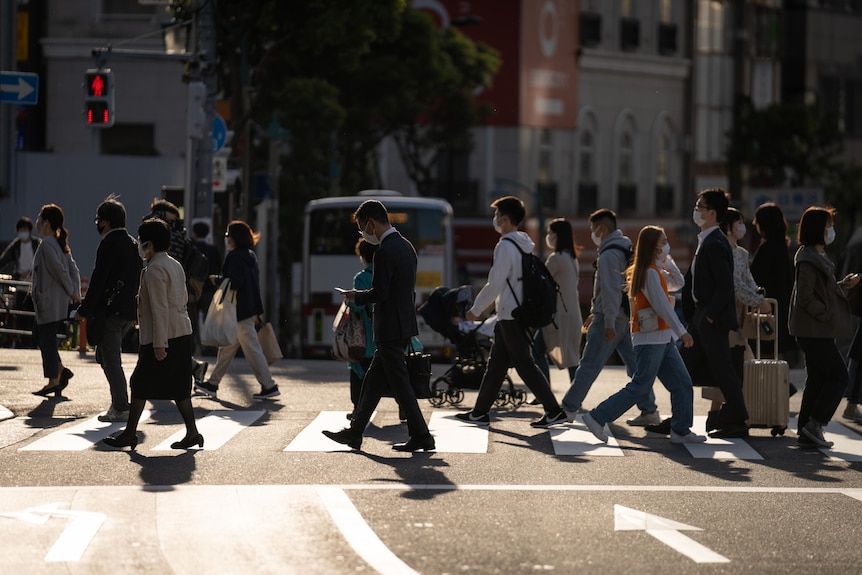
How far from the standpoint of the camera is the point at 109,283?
43.7 ft

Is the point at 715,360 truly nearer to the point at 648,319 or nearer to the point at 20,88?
the point at 648,319

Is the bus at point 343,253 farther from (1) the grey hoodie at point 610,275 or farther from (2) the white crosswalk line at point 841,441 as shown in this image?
(1) the grey hoodie at point 610,275

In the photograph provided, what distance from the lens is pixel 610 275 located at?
1356 cm

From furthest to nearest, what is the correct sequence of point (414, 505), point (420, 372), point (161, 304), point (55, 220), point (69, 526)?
point (55, 220) < point (420, 372) < point (161, 304) < point (414, 505) < point (69, 526)

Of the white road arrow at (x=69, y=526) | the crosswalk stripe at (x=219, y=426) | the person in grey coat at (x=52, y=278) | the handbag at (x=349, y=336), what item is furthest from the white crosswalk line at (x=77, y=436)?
the white road arrow at (x=69, y=526)

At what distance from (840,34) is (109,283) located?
55.5 metres

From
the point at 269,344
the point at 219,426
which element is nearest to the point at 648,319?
the point at 219,426

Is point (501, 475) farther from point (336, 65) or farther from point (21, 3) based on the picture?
point (21, 3)

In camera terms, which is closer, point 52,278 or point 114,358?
point 114,358

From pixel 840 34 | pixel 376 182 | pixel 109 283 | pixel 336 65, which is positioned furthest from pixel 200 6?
pixel 840 34

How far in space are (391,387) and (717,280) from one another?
251 centimetres

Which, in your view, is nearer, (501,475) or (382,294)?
(501,475)

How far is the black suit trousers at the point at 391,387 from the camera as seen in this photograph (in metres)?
11.7

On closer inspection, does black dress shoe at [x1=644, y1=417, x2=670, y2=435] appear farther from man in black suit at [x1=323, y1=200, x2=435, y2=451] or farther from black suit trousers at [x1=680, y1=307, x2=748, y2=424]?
man in black suit at [x1=323, y1=200, x2=435, y2=451]
